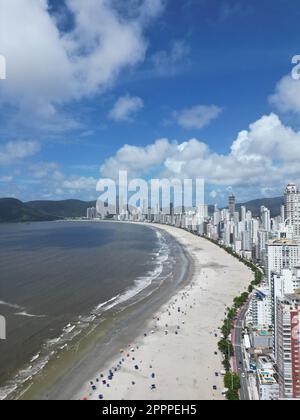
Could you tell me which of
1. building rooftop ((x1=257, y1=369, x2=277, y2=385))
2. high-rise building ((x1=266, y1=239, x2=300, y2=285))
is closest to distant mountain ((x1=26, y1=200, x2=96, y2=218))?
high-rise building ((x1=266, y1=239, x2=300, y2=285))

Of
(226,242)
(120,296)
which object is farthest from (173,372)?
(226,242)

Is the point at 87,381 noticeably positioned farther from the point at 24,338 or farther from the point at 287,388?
the point at 287,388

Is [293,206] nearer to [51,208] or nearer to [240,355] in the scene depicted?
[240,355]

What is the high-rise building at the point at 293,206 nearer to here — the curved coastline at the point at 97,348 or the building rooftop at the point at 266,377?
the curved coastline at the point at 97,348

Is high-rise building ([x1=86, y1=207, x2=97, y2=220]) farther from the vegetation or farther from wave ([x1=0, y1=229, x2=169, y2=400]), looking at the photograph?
the vegetation

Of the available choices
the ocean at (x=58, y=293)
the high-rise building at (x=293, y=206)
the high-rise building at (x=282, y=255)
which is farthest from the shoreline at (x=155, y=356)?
the high-rise building at (x=293, y=206)

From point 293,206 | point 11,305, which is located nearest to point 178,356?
point 11,305
